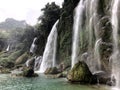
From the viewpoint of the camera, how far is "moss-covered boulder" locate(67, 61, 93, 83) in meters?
25.9

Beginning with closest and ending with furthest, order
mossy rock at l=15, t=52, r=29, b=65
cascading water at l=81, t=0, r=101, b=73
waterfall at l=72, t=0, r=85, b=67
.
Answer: cascading water at l=81, t=0, r=101, b=73, waterfall at l=72, t=0, r=85, b=67, mossy rock at l=15, t=52, r=29, b=65

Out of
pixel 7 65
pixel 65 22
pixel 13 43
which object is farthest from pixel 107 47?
pixel 13 43

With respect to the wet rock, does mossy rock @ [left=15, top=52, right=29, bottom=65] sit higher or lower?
higher

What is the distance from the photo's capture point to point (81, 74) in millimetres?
26031

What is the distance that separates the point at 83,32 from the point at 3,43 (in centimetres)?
6103

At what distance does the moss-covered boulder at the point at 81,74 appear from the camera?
2591 cm

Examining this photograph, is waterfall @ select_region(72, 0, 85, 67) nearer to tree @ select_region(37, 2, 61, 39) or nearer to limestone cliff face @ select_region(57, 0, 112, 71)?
limestone cliff face @ select_region(57, 0, 112, 71)

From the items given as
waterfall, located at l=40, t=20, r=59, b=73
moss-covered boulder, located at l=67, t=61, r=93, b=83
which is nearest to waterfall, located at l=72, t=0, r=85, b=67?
waterfall, located at l=40, t=20, r=59, b=73

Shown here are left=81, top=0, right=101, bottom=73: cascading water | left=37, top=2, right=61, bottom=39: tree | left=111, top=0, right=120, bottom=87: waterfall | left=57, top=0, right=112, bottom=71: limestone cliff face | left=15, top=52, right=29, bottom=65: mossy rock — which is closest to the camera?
left=111, top=0, right=120, bottom=87: waterfall

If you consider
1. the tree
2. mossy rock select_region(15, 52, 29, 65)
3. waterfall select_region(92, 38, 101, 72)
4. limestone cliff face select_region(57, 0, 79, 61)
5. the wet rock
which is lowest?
the wet rock

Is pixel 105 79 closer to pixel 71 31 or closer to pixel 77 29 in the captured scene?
pixel 77 29

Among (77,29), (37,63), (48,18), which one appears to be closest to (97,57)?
(77,29)

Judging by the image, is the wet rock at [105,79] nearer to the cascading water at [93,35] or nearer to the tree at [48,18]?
the cascading water at [93,35]

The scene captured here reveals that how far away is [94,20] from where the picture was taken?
35.8 metres
